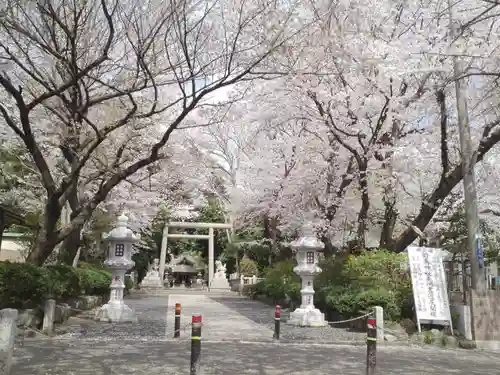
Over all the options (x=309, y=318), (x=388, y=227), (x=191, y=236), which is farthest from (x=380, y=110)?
(x=191, y=236)

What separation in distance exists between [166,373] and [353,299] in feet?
22.5

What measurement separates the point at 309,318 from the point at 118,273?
5.55 m

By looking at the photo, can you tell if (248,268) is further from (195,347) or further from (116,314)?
(195,347)

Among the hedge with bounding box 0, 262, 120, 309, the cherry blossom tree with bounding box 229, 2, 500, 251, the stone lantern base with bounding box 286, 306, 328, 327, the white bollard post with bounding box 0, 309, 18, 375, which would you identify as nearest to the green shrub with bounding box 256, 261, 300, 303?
the cherry blossom tree with bounding box 229, 2, 500, 251

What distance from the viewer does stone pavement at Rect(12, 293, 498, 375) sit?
775 centimetres

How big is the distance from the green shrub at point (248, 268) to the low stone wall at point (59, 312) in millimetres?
17540

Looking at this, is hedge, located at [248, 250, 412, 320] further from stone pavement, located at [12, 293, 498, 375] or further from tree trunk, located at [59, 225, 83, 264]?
tree trunk, located at [59, 225, 83, 264]

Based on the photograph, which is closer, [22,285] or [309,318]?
[22,285]

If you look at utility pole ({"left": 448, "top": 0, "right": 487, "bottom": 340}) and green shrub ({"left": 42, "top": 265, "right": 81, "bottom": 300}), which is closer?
utility pole ({"left": 448, "top": 0, "right": 487, "bottom": 340})

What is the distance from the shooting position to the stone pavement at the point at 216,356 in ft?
25.4

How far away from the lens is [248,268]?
117ft

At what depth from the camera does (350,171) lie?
648 inches

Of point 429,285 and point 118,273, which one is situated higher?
point 118,273

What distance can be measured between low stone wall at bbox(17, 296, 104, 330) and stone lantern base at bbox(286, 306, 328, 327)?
246 inches
